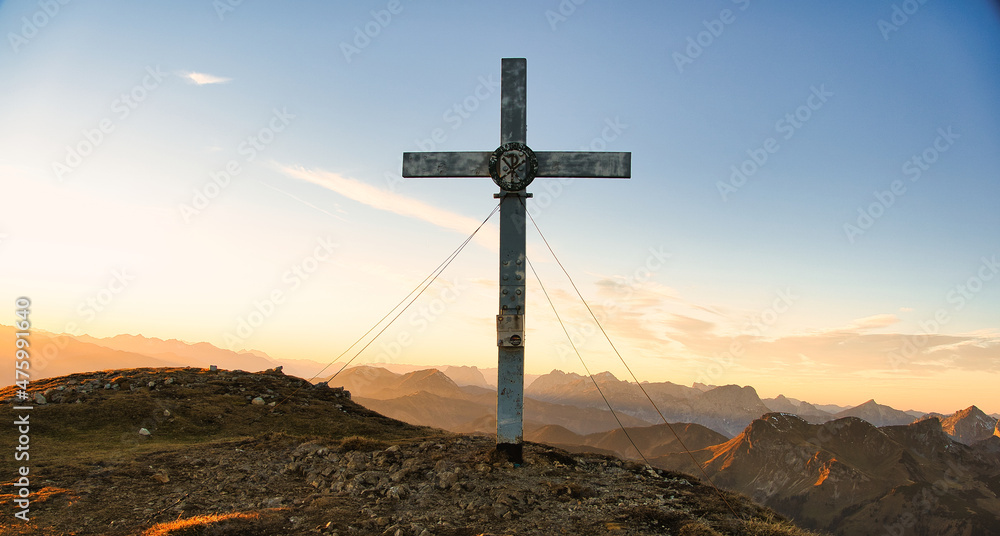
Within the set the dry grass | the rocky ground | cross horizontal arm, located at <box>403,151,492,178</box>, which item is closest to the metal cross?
cross horizontal arm, located at <box>403,151,492,178</box>

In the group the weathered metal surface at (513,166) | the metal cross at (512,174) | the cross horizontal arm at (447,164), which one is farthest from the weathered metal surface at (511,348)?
the cross horizontal arm at (447,164)

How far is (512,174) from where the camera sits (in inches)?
473

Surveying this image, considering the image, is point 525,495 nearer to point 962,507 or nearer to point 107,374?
point 107,374

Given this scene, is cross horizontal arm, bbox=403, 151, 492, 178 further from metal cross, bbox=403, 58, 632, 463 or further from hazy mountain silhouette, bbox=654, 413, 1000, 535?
hazy mountain silhouette, bbox=654, 413, 1000, 535

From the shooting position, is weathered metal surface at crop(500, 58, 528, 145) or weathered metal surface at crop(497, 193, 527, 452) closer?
weathered metal surface at crop(497, 193, 527, 452)

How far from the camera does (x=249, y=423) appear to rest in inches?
770

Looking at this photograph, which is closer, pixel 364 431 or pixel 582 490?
pixel 582 490

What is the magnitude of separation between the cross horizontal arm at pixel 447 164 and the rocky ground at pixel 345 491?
22.6ft

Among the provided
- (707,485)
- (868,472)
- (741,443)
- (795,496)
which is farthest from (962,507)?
(707,485)

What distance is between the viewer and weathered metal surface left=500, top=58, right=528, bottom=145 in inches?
484

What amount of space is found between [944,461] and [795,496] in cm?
7794

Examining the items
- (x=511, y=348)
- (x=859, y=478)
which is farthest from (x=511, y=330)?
(x=859, y=478)

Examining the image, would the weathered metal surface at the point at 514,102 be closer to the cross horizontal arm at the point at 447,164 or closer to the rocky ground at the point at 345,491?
the cross horizontal arm at the point at 447,164

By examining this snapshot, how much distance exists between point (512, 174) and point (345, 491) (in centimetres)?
790
